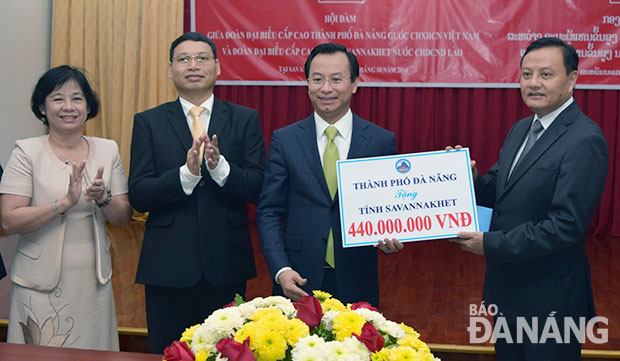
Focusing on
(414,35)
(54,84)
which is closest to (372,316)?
(54,84)

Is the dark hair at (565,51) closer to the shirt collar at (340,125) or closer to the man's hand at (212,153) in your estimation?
the shirt collar at (340,125)

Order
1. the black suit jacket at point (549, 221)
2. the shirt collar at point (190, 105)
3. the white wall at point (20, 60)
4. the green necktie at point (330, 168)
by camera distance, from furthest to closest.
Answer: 1. the white wall at point (20, 60)
2. the shirt collar at point (190, 105)
3. the green necktie at point (330, 168)
4. the black suit jacket at point (549, 221)

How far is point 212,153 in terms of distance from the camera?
1843 millimetres

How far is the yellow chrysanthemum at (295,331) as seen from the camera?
993 mm

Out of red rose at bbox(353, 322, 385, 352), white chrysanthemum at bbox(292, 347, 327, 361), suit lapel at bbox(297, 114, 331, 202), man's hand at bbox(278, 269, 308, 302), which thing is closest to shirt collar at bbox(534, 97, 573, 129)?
suit lapel at bbox(297, 114, 331, 202)

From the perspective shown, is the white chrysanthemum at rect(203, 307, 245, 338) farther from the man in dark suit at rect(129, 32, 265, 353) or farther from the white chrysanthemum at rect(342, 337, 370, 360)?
the man in dark suit at rect(129, 32, 265, 353)

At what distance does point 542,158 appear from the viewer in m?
1.78

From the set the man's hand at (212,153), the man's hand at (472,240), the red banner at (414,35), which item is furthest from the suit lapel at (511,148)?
the red banner at (414,35)

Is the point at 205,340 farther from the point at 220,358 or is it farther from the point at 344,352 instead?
the point at 344,352

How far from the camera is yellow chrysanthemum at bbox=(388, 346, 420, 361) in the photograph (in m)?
0.94

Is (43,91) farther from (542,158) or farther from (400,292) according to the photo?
(400,292)

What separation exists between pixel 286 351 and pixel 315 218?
915 mm

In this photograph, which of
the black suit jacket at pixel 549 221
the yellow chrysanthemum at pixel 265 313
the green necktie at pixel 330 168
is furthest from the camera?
the green necktie at pixel 330 168

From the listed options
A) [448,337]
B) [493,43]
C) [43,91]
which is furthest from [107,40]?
[448,337]
